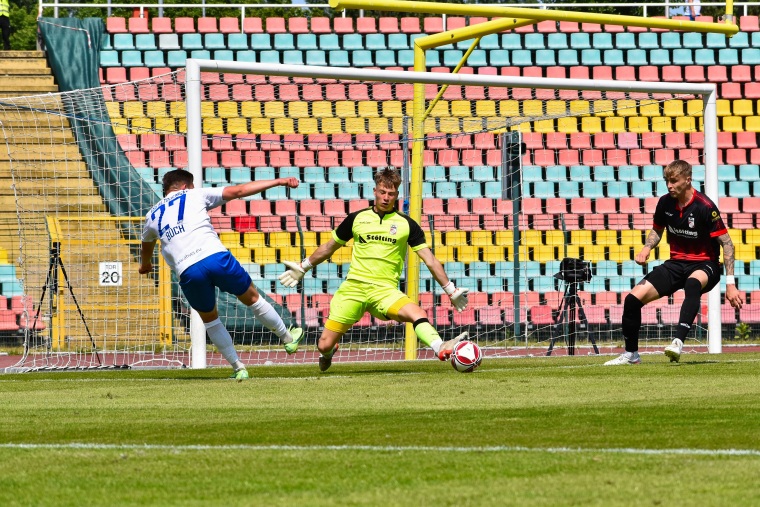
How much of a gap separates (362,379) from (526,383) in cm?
145

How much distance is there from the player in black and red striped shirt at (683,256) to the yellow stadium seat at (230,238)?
781 centimetres

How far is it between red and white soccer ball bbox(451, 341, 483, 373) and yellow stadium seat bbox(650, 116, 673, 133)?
12434 mm

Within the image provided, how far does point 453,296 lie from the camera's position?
1011 cm

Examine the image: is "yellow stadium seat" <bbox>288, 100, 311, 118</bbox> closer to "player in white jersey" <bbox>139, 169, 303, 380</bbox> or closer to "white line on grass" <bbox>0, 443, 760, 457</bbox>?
"player in white jersey" <bbox>139, 169, 303, 380</bbox>

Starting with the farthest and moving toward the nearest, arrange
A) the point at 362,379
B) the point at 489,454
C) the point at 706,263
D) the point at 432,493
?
1. the point at 706,263
2. the point at 362,379
3. the point at 489,454
4. the point at 432,493

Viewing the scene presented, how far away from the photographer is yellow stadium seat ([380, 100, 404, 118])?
62.8 feet

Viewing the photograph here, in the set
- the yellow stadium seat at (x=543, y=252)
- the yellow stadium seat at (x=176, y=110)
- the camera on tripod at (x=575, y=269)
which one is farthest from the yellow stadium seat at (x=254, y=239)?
the camera on tripod at (x=575, y=269)

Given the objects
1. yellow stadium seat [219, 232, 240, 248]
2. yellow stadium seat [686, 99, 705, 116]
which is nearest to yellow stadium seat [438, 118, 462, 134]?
yellow stadium seat [219, 232, 240, 248]

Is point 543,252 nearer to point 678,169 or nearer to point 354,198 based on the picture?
point 354,198

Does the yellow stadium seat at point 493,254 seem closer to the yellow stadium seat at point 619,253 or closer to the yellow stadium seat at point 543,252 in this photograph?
the yellow stadium seat at point 543,252

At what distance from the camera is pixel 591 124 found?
2272cm

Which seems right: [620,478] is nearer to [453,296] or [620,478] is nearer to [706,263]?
[453,296]

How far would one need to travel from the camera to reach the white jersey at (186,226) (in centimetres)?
955

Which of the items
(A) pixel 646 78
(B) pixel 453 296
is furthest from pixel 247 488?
(A) pixel 646 78
